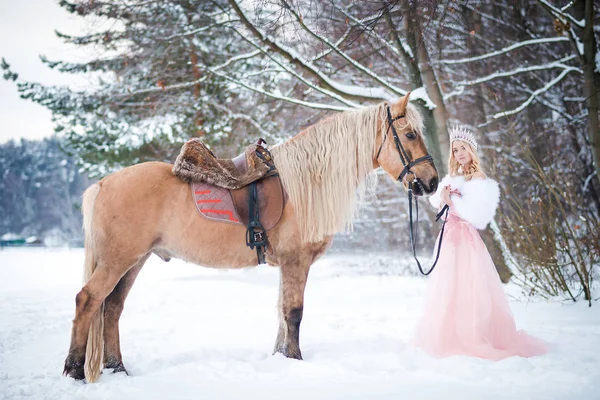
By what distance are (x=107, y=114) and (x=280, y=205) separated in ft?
27.5

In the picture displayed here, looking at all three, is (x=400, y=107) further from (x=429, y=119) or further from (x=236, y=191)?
(x=429, y=119)

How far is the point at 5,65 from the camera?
901 centimetres

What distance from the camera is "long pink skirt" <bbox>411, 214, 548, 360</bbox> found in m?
3.33

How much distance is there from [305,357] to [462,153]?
2.34 metres

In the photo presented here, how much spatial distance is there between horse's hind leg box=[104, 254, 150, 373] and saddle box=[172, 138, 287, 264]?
35.4 inches

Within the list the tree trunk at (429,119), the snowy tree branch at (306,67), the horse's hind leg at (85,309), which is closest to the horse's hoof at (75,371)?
the horse's hind leg at (85,309)

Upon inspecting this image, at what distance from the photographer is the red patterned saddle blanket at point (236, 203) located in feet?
10.9

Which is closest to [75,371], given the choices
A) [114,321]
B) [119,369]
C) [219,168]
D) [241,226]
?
[119,369]

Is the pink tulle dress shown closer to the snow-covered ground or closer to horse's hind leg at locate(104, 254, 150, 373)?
the snow-covered ground

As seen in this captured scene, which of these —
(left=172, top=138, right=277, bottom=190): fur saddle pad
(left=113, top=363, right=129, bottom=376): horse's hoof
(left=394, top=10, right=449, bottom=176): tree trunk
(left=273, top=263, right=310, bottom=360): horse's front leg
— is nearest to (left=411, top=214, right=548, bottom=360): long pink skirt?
(left=273, top=263, right=310, bottom=360): horse's front leg

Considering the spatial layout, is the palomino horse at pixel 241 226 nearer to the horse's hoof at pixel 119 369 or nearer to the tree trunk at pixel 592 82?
the horse's hoof at pixel 119 369

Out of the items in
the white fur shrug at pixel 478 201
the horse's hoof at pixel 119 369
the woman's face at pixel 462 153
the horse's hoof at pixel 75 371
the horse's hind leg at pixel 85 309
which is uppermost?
the woman's face at pixel 462 153

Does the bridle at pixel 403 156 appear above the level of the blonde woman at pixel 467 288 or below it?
above

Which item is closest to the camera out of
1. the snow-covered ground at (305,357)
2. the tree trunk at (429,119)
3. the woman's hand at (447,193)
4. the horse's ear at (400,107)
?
the snow-covered ground at (305,357)
